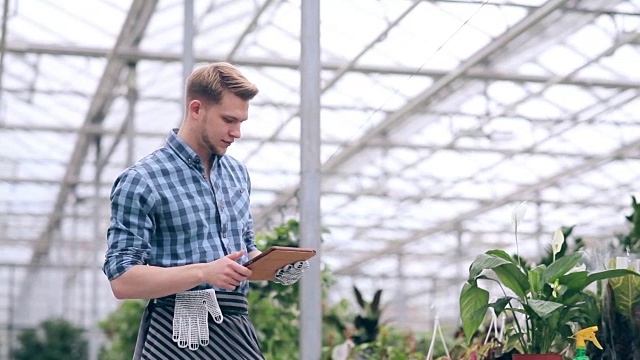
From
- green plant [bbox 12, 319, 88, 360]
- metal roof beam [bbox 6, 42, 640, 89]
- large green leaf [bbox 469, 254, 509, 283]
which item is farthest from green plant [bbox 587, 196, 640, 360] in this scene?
green plant [bbox 12, 319, 88, 360]

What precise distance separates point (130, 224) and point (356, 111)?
9924mm

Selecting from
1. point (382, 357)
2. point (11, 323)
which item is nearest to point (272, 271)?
point (382, 357)

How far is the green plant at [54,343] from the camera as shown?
62.4 ft

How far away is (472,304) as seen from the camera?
A: 3.33m

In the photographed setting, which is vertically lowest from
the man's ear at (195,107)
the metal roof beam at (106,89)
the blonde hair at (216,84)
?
the man's ear at (195,107)

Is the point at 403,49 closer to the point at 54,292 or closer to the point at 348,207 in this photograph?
the point at 348,207

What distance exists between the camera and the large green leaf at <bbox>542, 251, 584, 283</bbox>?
3146mm

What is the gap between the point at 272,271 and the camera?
2334mm

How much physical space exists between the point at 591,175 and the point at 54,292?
12.6m

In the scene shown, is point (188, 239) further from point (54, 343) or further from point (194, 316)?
point (54, 343)

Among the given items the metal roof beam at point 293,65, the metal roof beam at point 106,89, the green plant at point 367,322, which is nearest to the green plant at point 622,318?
the green plant at point 367,322

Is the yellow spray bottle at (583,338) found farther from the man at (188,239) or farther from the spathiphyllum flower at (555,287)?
the man at (188,239)

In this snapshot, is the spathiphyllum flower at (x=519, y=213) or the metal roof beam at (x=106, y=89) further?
the metal roof beam at (x=106, y=89)

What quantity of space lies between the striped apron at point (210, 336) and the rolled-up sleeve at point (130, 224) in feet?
0.41
